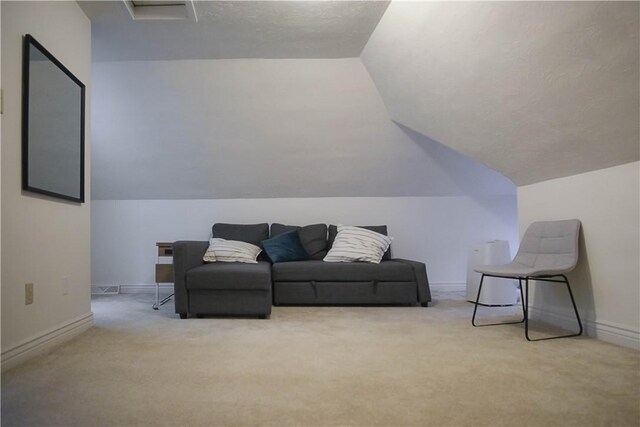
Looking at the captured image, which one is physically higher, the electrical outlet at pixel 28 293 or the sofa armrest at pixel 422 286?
the electrical outlet at pixel 28 293

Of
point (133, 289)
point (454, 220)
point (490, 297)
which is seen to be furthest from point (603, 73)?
point (133, 289)

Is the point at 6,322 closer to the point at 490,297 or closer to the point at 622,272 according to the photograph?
the point at 622,272

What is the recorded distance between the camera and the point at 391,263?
11.9ft

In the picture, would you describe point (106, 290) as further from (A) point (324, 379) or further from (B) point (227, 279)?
(A) point (324, 379)

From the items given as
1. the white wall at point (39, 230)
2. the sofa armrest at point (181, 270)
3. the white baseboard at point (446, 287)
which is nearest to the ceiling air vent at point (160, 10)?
the white wall at point (39, 230)

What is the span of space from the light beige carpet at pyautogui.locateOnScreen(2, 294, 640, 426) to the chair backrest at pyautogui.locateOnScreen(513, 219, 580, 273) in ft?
1.55

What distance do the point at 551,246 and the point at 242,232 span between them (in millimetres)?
2838

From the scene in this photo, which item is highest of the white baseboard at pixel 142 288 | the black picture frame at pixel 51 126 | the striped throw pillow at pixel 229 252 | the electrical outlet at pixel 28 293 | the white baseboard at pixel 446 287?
the black picture frame at pixel 51 126

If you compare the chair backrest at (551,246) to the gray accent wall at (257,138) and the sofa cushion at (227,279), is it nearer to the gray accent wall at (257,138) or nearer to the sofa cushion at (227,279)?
the gray accent wall at (257,138)

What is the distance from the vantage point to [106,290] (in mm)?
4297

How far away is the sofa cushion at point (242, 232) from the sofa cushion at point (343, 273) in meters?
0.63

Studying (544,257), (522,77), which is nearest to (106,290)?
(544,257)

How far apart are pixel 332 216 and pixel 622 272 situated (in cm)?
278

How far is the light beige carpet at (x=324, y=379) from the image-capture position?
54.3 inches
